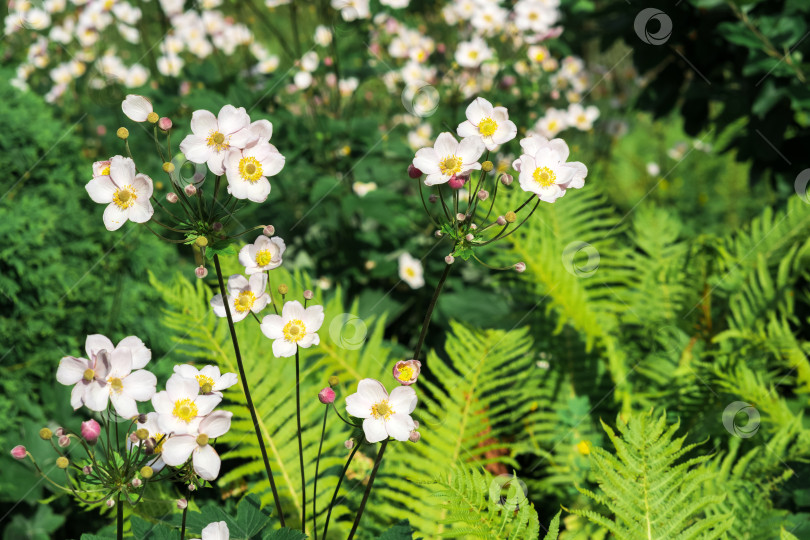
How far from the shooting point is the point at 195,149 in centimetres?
91

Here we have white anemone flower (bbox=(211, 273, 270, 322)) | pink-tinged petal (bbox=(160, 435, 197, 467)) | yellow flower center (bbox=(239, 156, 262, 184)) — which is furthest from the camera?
white anemone flower (bbox=(211, 273, 270, 322))

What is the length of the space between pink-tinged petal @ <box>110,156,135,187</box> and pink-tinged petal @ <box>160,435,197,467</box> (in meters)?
0.36

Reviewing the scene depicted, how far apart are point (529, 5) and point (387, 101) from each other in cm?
165

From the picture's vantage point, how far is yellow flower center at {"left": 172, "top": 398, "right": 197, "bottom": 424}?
86 centimetres

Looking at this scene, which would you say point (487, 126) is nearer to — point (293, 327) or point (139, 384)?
point (293, 327)

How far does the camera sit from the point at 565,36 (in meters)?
3.27

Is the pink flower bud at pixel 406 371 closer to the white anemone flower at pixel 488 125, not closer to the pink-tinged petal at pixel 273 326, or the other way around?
the pink-tinged petal at pixel 273 326

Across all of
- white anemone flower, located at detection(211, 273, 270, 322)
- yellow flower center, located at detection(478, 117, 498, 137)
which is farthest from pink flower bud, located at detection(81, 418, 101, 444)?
yellow flower center, located at detection(478, 117, 498, 137)

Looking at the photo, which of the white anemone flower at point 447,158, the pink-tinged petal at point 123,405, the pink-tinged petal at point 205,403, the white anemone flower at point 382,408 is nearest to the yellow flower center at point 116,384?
the pink-tinged petal at point 123,405

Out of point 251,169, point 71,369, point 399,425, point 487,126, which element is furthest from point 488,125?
point 71,369

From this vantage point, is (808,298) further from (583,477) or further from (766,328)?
(583,477)

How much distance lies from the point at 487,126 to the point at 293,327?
433mm

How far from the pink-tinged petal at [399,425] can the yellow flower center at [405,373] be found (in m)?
0.05

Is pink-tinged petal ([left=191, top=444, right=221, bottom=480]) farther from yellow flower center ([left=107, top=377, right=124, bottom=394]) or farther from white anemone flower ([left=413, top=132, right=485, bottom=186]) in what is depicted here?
white anemone flower ([left=413, top=132, right=485, bottom=186])
